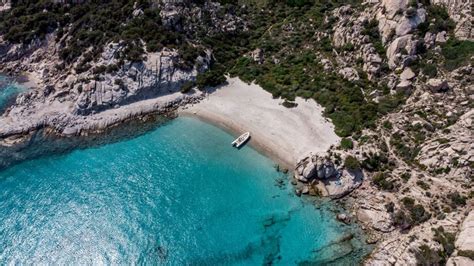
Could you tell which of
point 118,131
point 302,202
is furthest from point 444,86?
point 118,131

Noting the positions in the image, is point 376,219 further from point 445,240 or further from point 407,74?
point 407,74

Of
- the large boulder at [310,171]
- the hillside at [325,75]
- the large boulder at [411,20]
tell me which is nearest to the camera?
the hillside at [325,75]

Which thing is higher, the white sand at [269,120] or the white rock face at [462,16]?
the white rock face at [462,16]

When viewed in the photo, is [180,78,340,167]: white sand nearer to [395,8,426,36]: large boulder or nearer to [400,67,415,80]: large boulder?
[400,67,415,80]: large boulder

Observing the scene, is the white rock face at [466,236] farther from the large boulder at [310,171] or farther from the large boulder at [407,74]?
the large boulder at [407,74]

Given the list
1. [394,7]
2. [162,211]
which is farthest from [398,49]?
[162,211]

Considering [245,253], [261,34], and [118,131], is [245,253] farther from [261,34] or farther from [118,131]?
[261,34]

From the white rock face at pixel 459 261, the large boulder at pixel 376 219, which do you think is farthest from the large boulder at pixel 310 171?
the white rock face at pixel 459 261
